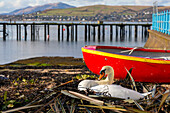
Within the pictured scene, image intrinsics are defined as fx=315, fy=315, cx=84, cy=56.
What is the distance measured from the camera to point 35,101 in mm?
3230

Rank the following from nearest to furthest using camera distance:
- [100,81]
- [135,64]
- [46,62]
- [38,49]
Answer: [100,81]
[135,64]
[46,62]
[38,49]

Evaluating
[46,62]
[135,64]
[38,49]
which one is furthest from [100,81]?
[38,49]

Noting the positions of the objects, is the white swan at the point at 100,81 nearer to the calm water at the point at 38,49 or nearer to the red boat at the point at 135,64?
the red boat at the point at 135,64

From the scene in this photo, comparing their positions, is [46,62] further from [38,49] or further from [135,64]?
[38,49]

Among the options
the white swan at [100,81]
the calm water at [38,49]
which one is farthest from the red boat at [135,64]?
the calm water at [38,49]

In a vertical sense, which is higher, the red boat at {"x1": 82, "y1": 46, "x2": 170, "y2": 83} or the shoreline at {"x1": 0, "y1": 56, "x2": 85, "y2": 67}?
the red boat at {"x1": 82, "y1": 46, "x2": 170, "y2": 83}

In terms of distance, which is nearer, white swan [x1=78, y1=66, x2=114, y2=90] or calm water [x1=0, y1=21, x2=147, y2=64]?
white swan [x1=78, y1=66, x2=114, y2=90]

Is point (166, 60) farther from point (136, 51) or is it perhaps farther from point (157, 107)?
point (157, 107)

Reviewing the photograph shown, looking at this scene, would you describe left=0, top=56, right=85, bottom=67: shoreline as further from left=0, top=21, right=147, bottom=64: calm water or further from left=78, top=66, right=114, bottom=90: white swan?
left=78, top=66, right=114, bottom=90: white swan

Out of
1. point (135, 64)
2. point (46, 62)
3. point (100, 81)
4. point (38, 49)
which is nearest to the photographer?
point (100, 81)

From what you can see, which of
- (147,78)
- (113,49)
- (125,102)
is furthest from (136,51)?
(125,102)

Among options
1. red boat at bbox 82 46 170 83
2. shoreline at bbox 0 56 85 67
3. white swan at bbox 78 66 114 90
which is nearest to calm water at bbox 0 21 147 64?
shoreline at bbox 0 56 85 67

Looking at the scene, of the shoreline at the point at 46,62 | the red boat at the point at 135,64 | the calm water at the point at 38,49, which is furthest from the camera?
the calm water at the point at 38,49

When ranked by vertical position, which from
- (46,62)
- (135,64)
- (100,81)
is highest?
(100,81)
